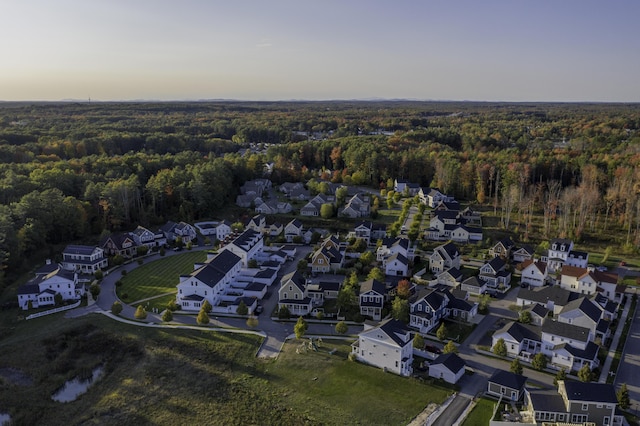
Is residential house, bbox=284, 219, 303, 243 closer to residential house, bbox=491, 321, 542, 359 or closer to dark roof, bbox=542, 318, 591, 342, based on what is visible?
residential house, bbox=491, 321, 542, 359

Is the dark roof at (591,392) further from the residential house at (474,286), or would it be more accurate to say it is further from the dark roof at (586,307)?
the residential house at (474,286)

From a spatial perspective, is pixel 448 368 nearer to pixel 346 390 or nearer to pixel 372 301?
pixel 346 390

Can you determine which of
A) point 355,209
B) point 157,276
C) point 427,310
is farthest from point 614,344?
point 157,276

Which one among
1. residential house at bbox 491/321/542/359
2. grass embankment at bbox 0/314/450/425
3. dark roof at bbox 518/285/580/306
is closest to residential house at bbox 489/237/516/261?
dark roof at bbox 518/285/580/306

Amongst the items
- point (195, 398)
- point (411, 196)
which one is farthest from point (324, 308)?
point (411, 196)

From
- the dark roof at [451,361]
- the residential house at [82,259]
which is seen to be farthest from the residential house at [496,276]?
the residential house at [82,259]

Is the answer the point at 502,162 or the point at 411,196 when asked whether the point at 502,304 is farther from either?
the point at 502,162
